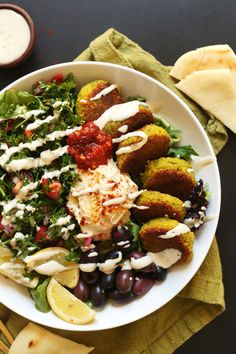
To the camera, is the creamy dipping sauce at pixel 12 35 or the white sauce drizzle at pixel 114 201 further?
the creamy dipping sauce at pixel 12 35

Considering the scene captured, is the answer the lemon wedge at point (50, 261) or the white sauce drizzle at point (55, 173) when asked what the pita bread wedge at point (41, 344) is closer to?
the lemon wedge at point (50, 261)

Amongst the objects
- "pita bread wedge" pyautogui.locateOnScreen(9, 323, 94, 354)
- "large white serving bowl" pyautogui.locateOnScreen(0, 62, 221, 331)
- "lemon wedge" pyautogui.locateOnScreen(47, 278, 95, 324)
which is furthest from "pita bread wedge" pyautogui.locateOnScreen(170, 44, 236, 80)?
"pita bread wedge" pyautogui.locateOnScreen(9, 323, 94, 354)

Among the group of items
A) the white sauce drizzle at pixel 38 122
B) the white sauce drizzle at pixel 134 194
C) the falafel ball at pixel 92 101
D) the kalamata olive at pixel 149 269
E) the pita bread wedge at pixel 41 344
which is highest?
the falafel ball at pixel 92 101

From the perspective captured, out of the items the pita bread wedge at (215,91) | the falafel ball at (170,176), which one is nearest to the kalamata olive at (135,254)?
the falafel ball at (170,176)

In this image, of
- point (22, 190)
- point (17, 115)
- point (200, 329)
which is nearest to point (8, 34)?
point (17, 115)

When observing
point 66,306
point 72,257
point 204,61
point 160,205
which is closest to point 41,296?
point 66,306

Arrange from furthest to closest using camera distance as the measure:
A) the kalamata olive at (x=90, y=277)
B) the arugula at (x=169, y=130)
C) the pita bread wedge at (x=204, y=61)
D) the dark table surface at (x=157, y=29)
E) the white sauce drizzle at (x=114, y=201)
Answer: the dark table surface at (x=157, y=29) < the pita bread wedge at (x=204, y=61) < the arugula at (x=169, y=130) < the kalamata olive at (x=90, y=277) < the white sauce drizzle at (x=114, y=201)

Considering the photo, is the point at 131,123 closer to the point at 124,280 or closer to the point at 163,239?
the point at 163,239
